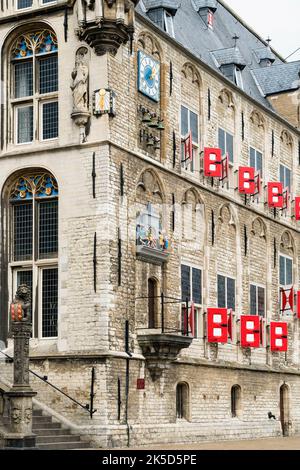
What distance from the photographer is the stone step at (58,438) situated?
27.2 m

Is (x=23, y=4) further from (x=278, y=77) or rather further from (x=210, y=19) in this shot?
(x=278, y=77)

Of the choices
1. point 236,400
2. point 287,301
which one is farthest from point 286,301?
point 236,400

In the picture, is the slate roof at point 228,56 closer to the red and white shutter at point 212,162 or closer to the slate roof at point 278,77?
the slate roof at point 278,77

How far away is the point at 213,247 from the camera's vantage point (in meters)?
36.2

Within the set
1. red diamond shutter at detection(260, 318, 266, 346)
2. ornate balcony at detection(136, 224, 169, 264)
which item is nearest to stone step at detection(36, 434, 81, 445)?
ornate balcony at detection(136, 224, 169, 264)

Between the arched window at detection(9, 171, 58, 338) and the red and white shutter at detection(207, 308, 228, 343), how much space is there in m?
6.39

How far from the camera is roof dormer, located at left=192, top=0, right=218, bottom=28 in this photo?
42.6 metres

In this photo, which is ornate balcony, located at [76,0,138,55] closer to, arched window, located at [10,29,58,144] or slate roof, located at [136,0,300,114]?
arched window, located at [10,29,58,144]

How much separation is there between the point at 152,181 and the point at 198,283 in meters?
4.32

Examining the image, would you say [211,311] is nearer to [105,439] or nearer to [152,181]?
[152,181]

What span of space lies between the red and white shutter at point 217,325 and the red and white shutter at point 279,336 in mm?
4901

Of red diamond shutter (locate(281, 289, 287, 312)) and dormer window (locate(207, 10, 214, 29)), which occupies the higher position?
dormer window (locate(207, 10, 214, 29))

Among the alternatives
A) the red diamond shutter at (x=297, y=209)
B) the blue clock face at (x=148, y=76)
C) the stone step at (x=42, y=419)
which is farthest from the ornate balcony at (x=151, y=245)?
the red diamond shutter at (x=297, y=209)

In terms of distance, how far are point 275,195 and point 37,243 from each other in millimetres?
12669
